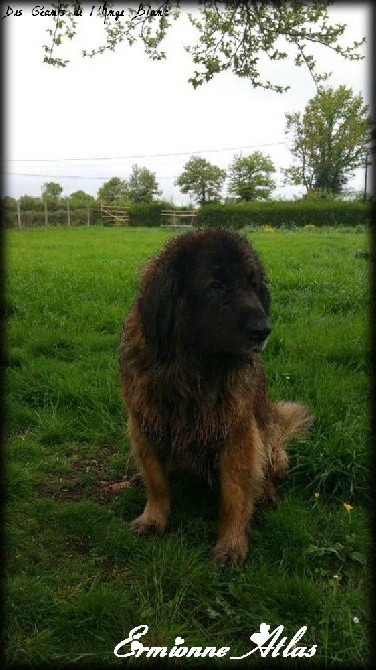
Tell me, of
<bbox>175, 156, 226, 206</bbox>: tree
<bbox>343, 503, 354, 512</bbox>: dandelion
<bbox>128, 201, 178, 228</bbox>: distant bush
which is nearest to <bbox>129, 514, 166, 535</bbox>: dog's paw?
<bbox>343, 503, 354, 512</bbox>: dandelion

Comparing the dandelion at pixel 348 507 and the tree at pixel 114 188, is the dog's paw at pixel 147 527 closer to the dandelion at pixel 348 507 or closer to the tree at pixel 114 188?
the dandelion at pixel 348 507

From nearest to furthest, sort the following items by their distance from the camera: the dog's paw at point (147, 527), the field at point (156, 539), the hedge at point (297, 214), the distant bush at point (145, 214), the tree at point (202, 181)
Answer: the field at point (156, 539)
the dog's paw at point (147, 527)
the hedge at point (297, 214)
the distant bush at point (145, 214)
the tree at point (202, 181)

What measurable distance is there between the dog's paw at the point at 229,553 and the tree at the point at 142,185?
5994 centimetres

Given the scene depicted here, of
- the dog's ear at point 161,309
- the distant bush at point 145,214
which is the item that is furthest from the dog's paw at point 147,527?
the distant bush at point 145,214

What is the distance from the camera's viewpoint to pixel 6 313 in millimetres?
7203

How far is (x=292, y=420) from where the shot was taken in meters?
4.25

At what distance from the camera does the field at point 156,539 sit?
2.55m

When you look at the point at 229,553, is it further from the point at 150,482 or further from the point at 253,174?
the point at 253,174

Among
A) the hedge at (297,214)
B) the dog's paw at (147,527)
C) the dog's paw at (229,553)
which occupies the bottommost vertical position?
the dog's paw at (229,553)

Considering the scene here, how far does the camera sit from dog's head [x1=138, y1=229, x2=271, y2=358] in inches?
121

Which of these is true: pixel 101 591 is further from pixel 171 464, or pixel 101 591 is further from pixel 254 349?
pixel 254 349

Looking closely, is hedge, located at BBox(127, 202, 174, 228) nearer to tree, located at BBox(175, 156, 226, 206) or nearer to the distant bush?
the distant bush

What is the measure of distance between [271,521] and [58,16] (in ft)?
20.0

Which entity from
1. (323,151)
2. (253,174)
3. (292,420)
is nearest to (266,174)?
(253,174)
